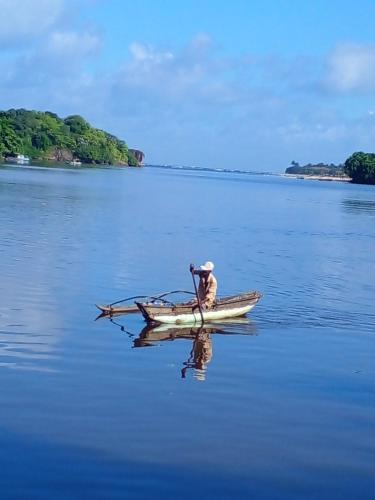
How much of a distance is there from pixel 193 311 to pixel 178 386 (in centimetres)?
660

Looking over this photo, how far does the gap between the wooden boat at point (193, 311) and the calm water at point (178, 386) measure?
0.47m

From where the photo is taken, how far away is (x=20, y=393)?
1598cm

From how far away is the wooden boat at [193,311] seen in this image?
2323 cm

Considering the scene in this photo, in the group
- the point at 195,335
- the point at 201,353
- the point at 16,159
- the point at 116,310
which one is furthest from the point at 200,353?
the point at 16,159

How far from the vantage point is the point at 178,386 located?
17.4 meters

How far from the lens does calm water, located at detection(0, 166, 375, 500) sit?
12578 millimetres

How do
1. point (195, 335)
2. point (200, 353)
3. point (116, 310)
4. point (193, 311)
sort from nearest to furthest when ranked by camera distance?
point (200, 353) → point (195, 335) → point (193, 311) → point (116, 310)

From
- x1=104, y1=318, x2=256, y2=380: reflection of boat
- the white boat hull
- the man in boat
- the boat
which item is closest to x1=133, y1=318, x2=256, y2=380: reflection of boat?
x1=104, y1=318, x2=256, y2=380: reflection of boat

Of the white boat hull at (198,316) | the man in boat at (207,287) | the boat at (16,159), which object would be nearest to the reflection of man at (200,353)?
the white boat hull at (198,316)

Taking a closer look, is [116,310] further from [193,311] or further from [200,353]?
[200,353]

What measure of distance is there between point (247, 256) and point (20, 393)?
2802cm

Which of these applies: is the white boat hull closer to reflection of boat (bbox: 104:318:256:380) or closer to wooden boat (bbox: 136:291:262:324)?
wooden boat (bbox: 136:291:262:324)

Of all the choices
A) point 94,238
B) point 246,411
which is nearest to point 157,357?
point 246,411

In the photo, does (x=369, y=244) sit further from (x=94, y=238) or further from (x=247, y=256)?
(x=94, y=238)
